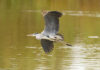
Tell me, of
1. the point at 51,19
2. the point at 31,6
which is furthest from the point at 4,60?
the point at 31,6

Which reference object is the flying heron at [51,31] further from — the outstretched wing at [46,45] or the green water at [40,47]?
the green water at [40,47]

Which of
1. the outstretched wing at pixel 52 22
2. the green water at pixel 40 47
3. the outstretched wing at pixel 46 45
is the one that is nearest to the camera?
the outstretched wing at pixel 52 22

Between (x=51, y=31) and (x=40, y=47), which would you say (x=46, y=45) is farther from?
(x=40, y=47)

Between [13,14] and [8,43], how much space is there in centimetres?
1141

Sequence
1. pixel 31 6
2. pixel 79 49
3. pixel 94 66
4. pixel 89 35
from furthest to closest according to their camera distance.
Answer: pixel 31 6, pixel 89 35, pixel 79 49, pixel 94 66

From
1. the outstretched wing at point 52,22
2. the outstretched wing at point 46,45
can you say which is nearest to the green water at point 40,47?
the outstretched wing at point 46,45

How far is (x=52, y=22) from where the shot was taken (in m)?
8.86

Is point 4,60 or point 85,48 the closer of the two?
point 4,60

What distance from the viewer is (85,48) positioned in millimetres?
17328

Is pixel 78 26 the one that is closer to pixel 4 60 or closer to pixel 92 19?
pixel 92 19

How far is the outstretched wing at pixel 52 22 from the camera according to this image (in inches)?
343

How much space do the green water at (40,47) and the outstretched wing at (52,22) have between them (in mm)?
4515

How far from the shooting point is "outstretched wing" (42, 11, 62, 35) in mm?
8705

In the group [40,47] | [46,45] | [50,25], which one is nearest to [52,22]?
[50,25]
